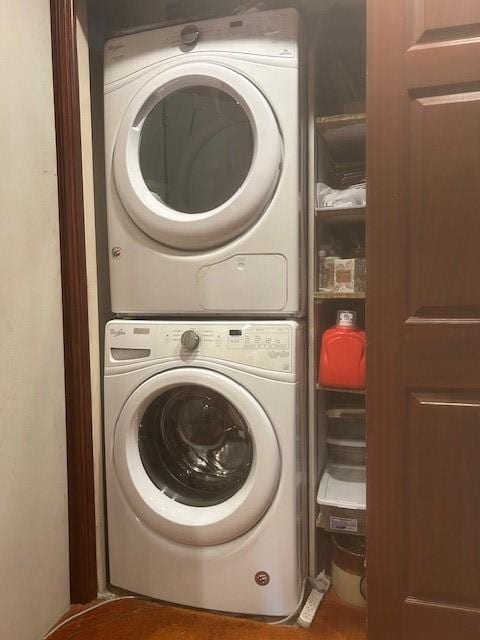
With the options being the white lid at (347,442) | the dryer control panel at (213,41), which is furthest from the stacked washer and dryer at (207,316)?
the white lid at (347,442)

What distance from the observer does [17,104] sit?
1.24 meters

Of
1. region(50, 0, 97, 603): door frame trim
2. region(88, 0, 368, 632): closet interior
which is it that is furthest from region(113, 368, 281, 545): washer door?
region(88, 0, 368, 632): closet interior

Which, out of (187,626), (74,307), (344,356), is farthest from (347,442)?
(74,307)

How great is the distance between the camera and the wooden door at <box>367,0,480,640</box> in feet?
3.56

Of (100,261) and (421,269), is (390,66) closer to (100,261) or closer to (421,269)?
(421,269)

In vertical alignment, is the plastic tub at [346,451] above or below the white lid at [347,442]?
below

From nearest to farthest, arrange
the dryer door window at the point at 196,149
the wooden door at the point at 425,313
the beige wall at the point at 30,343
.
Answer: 1. the wooden door at the point at 425,313
2. the beige wall at the point at 30,343
3. the dryer door window at the point at 196,149

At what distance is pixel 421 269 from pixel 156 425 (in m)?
0.90

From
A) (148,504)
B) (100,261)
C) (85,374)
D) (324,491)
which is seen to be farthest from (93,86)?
(324,491)

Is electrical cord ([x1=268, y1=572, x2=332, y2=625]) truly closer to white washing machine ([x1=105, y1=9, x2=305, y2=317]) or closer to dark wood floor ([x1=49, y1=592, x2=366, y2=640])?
dark wood floor ([x1=49, y1=592, x2=366, y2=640])

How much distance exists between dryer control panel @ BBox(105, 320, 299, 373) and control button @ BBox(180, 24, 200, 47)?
792 millimetres

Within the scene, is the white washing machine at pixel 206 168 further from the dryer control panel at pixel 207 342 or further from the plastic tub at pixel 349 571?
the plastic tub at pixel 349 571

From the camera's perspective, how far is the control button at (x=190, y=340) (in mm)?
1407

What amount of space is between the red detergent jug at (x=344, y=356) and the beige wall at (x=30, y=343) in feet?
2.48
